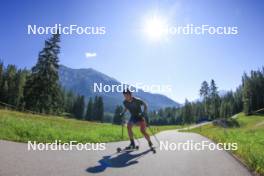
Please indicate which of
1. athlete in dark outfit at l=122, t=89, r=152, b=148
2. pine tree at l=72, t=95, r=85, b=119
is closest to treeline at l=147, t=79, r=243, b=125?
pine tree at l=72, t=95, r=85, b=119

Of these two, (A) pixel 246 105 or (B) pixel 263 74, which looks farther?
(B) pixel 263 74

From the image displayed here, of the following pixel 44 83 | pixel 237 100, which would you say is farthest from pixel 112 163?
pixel 237 100

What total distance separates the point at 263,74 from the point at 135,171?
139274 mm

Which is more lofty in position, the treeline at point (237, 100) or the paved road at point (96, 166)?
the treeline at point (237, 100)

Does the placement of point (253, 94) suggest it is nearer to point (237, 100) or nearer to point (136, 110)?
point (237, 100)

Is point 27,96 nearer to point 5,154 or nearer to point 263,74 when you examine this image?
point 5,154

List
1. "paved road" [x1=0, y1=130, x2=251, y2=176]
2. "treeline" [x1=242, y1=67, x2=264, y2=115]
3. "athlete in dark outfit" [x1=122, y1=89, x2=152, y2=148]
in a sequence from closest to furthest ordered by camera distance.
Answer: "paved road" [x1=0, y1=130, x2=251, y2=176] → "athlete in dark outfit" [x1=122, y1=89, x2=152, y2=148] → "treeline" [x1=242, y1=67, x2=264, y2=115]

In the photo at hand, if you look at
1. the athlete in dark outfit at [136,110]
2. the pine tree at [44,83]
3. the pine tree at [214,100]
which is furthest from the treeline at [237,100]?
the athlete in dark outfit at [136,110]

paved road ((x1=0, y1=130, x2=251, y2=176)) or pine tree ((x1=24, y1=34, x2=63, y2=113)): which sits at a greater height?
pine tree ((x1=24, y1=34, x2=63, y2=113))

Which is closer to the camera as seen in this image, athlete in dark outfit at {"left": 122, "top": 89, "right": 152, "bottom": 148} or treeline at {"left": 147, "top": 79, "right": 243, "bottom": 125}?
athlete in dark outfit at {"left": 122, "top": 89, "right": 152, "bottom": 148}

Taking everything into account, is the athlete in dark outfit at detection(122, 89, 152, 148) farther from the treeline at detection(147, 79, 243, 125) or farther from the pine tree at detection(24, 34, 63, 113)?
the treeline at detection(147, 79, 243, 125)

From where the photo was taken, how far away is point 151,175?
6668mm

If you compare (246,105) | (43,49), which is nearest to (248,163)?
(43,49)

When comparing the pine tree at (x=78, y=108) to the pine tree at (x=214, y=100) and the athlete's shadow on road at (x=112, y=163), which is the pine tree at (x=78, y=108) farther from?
the athlete's shadow on road at (x=112, y=163)
